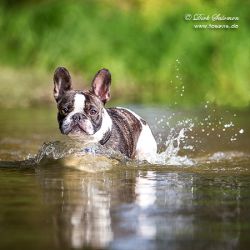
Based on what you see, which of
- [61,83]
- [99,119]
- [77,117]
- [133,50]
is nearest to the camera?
[77,117]

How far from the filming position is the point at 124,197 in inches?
271

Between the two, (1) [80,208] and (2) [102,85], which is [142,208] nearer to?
(1) [80,208]

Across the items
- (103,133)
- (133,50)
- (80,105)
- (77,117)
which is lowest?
(103,133)

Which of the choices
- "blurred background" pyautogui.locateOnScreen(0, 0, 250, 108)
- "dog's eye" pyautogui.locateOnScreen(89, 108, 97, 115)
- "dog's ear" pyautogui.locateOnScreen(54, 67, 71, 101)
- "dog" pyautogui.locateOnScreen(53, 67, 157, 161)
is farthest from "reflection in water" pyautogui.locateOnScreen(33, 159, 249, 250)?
"blurred background" pyautogui.locateOnScreen(0, 0, 250, 108)

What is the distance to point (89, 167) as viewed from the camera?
8.80 metres

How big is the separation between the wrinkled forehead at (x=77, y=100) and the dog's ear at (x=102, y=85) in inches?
7.8

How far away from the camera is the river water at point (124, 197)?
5352mm

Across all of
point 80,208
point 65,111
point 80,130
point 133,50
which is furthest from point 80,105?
point 133,50

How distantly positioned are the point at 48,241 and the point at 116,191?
2.03 metres

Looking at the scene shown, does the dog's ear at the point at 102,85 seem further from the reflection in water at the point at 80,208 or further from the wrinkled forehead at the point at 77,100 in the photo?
the reflection in water at the point at 80,208

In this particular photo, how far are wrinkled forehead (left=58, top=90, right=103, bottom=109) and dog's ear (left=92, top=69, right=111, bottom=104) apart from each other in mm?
198

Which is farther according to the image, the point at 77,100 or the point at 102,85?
the point at 102,85

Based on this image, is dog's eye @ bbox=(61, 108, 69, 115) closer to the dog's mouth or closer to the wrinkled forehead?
the wrinkled forehead

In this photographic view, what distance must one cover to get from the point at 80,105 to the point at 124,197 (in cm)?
239
